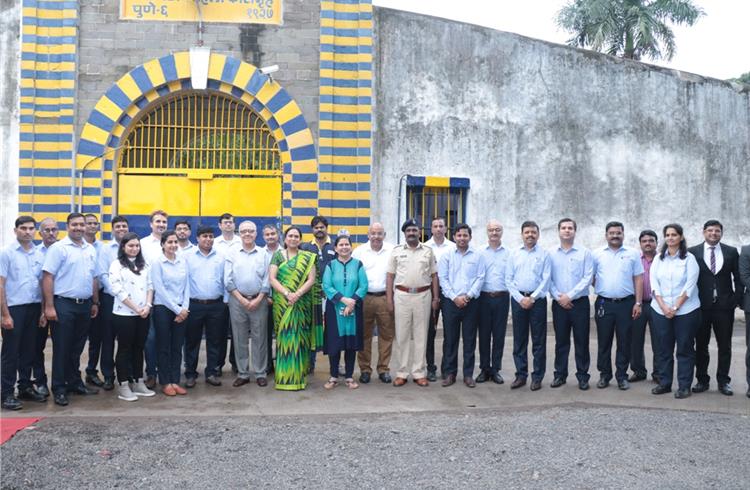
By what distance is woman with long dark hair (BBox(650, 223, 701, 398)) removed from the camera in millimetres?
6852

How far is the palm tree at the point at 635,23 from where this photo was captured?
20.6m

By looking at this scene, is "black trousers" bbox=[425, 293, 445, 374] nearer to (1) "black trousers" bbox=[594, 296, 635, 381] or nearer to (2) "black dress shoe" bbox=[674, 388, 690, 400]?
(1) "black trousers" bbox=[594, 296, 635, 381]

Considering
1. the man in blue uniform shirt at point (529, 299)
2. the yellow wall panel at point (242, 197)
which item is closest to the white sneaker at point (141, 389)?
the man in blue uniform shirt at point (529, 299)

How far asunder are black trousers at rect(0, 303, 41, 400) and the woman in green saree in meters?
2.19

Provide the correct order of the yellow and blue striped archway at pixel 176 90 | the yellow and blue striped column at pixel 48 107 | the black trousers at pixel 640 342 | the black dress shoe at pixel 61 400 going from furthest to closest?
the yellow and blue striped archway at pixel 176 90 → the yellow and blue striped column at pixel 48 107 → the black trousers at pixel 640 342 → the black dress shoe at pixel 61 400

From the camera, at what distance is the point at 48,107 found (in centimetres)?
1049

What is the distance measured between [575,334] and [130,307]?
425 centimetres

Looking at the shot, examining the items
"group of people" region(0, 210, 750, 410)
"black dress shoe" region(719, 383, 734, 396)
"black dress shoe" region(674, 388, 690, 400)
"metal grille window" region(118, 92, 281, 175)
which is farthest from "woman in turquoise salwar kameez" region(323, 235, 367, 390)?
"metal grille window" region(118, 92, 281, 175)

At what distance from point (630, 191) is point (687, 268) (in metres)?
4.90

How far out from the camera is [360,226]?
10711 mm

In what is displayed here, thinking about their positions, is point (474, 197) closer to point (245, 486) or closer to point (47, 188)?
Result: point (47, 188)

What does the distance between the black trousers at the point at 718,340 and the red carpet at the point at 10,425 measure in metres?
6.07

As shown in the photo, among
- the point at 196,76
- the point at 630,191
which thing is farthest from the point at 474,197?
the point at 196,76

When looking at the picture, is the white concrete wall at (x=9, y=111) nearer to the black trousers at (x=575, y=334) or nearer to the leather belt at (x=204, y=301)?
the leather belt at (x=204, y=301)
